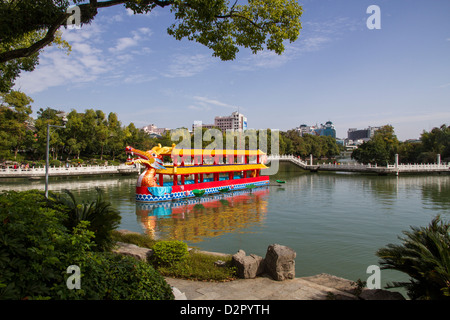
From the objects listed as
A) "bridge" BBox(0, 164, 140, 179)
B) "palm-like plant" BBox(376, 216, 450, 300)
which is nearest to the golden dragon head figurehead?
"palm-like plant" BBox(376, 216, 450, 300)

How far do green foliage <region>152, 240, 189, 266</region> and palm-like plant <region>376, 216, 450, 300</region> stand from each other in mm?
4725

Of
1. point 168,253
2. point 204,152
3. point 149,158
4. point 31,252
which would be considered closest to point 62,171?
point 149,158

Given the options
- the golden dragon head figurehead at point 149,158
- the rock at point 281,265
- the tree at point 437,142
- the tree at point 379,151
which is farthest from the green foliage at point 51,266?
the tree at point 437,142

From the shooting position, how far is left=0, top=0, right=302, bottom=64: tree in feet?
23.8

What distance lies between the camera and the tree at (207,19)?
23.8 ft

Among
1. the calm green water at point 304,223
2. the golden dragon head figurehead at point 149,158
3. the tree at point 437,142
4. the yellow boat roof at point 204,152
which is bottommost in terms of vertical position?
the calm green water at point 304,223

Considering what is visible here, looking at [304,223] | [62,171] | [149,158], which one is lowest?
[304,223]

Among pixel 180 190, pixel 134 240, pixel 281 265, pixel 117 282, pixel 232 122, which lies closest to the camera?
pixel 117 282

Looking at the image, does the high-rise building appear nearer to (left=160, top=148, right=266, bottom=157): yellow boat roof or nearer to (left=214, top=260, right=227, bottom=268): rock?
(left=160, top=148, right=266, bottom=157): yellow boat roof

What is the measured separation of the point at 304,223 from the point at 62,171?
39.0 metres

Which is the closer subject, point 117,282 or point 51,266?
point 51,266

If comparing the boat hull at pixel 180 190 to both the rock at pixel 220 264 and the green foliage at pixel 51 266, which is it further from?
the green foliage at pixel 51 266

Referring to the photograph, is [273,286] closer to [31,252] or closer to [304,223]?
[31,252]

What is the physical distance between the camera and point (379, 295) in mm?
5648
